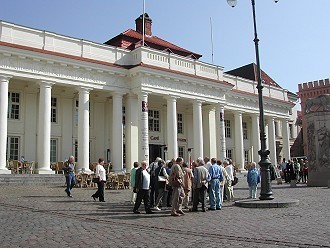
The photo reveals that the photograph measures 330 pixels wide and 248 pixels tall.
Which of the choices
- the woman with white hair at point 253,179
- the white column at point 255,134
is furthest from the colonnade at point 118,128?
the woman with white hair at point 253,179

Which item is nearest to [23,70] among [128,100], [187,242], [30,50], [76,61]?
[30,50]

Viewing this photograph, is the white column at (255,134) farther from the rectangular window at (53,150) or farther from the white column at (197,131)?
the rectangular window at (53,150)

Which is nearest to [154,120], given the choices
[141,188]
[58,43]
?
[58,43]

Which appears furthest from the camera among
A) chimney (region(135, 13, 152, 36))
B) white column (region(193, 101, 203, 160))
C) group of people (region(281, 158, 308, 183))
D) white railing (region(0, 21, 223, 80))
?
chimney (region(135, 13, 152, 36))

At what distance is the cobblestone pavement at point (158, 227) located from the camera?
6855 mm

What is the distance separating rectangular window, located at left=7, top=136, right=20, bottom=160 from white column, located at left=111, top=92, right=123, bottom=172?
22.4ft

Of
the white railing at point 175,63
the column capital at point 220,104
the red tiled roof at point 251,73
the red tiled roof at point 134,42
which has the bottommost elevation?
the column capital at point 220,104

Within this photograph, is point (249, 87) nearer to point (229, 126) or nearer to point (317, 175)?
point (229, 126)

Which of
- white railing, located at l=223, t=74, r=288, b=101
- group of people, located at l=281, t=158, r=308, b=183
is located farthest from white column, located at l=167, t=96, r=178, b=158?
white railing, located at l=223, t=74, r=288, b=101

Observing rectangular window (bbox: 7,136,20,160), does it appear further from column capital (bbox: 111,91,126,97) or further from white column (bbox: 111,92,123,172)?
column capital (bbox: 111,91,126,97)

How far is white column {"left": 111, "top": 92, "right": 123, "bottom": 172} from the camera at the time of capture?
93.5 ft

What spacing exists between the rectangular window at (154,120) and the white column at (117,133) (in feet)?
18.2

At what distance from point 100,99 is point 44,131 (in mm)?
7173

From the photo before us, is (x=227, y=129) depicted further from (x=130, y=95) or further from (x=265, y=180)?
(x=265, y=180)
